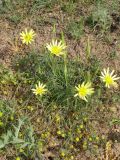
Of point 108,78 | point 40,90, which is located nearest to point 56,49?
point 40,90

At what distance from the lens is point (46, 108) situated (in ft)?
11.0

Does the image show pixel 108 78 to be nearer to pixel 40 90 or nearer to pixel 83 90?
pixel 83 90

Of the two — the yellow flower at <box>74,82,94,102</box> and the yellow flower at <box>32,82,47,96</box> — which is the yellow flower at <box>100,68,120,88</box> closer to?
the yellow flower at <box>74,82,94,102</box>

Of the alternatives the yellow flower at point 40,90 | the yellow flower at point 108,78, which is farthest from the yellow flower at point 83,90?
the yellow flower at point 40,90

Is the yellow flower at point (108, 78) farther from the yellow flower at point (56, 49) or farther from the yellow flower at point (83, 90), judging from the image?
the yellow flower at point (56, 49)

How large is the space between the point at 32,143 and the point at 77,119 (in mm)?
470

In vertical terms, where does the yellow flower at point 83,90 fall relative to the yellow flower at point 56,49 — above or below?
below

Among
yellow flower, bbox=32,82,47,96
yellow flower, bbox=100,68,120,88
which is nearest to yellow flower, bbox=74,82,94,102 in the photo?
yellow flower, bbox=100,68,120,88

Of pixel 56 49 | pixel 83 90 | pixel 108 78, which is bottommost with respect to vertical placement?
pixel 83 90

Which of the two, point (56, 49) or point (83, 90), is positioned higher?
point (56, 49)

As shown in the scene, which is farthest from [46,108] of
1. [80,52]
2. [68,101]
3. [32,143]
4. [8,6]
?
[8,6]

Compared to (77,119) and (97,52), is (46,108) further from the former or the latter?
(97,52)

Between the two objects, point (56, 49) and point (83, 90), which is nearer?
point (83, 90)

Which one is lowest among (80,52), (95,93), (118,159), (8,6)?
(118,159)
